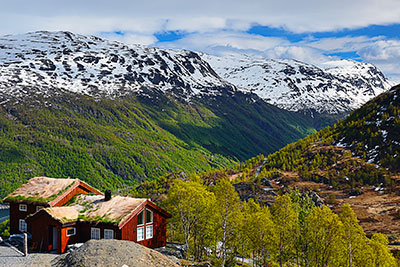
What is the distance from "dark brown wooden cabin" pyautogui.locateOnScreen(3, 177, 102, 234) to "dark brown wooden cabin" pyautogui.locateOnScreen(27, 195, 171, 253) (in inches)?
159

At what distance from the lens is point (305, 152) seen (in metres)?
150

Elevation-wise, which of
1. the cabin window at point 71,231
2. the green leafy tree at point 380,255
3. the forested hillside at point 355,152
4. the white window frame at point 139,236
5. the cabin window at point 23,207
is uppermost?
the forested hillside at point 355,152

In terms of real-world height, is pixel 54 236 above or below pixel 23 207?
below

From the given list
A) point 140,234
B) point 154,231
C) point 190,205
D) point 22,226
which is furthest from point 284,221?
point 22,226

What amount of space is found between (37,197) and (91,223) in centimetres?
1208

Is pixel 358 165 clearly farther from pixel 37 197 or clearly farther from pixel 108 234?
pixel 37 197

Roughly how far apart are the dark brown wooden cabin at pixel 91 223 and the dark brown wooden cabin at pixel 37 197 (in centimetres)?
404

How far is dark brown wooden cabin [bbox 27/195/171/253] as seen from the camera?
1812 inches

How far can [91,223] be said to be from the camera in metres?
46.9

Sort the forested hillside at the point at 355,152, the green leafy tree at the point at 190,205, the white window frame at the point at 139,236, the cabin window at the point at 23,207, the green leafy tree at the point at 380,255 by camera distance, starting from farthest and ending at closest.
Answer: the forested hillside at the point at 355,152
the cabin window at the point at 23,207
the green leafy tree at the point at 190,205
the white window frame at the point at 139,236
the green leafy tree at the point at 380,255

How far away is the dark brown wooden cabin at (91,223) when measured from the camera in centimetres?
4603

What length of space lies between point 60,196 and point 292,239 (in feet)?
105

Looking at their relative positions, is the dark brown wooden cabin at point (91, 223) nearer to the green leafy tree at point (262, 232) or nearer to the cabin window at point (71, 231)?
the cabin window at point (71, 231)

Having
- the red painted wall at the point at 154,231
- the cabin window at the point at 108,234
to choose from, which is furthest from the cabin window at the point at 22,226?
the red painted wall at the point at 154,231
